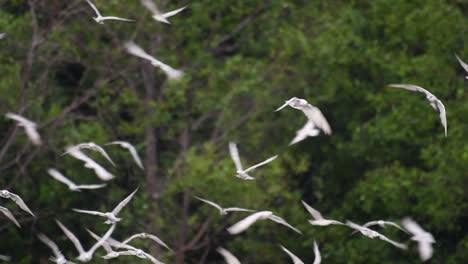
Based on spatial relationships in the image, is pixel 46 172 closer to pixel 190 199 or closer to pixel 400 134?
pixel 190 199

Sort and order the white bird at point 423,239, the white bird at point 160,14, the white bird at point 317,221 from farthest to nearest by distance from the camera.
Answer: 1. the white bird at point 423,239
2. the white bird at point 160,14
3. the white bird at point 317,221

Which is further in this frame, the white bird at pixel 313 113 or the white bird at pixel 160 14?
the white bird at pixel 160 14

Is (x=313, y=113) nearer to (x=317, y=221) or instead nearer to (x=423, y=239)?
(x=317, y=221)

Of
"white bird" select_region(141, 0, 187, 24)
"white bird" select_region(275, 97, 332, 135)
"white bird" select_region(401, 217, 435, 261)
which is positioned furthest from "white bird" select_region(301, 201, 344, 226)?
"white bird" select_region(141, 0, 187, 24)

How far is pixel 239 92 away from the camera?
67.9 ft

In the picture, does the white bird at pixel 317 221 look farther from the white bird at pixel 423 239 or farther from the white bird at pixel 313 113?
the white bird at pixel 423 239

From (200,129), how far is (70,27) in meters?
2.77

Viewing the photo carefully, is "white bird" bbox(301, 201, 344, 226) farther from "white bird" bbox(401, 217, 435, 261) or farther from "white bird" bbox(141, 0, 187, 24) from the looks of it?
"white bird" bbox(141, 0, 187, 24)

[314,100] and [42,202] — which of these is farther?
[314,100]

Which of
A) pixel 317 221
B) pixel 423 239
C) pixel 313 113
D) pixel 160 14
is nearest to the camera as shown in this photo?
pixel 313 113

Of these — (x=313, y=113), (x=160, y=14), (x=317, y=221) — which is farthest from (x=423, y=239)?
(x=160, y=14)

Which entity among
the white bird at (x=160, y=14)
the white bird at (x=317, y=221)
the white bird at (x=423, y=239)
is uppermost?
the white bird at (x=160, y=14)

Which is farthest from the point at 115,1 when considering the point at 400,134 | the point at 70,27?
the point at 400,134

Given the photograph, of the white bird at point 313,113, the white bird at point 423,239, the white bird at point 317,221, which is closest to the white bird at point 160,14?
the white bird at point 313,113
